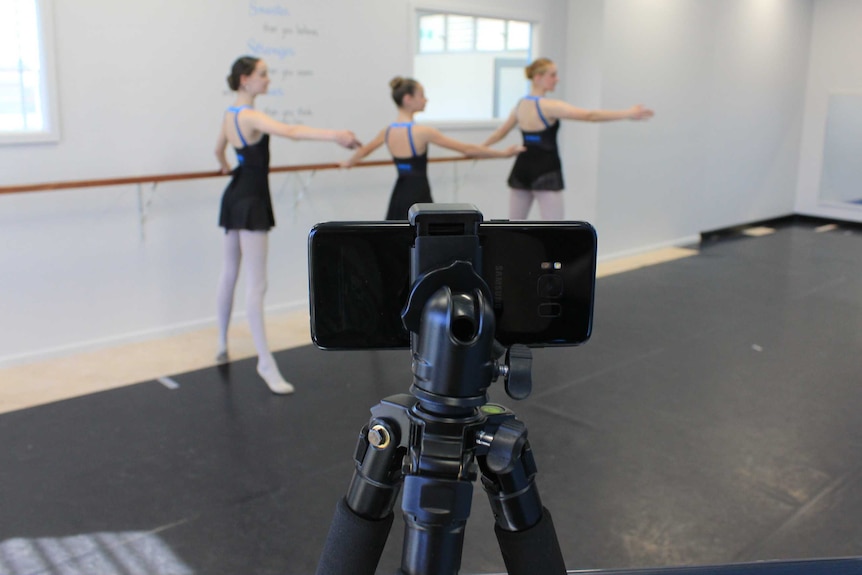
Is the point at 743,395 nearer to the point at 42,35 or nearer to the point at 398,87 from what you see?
the point at 398,87

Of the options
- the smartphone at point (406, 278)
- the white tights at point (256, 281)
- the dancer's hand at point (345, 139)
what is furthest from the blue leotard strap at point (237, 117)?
the smartphone at point (406, 278)

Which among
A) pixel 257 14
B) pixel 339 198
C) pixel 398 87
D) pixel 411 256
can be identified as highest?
pixel 257 14

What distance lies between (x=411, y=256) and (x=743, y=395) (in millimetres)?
3055

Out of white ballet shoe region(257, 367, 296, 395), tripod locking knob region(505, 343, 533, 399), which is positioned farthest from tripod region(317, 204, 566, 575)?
white ballet shoe region(257, 367, 296, 395)

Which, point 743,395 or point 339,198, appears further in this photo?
point 339,198

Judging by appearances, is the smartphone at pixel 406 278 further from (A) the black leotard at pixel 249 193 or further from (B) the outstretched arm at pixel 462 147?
(B) the outstretched arm at pixel 462 147

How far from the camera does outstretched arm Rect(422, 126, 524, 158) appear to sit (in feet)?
13.6

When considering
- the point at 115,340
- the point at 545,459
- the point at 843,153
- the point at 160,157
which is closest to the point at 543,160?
→ the point at 160,157

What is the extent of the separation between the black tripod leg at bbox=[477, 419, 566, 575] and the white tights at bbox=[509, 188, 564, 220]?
13.0 feet

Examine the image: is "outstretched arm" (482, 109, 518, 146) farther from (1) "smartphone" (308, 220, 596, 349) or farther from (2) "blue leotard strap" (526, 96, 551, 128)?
(1) "smartphone" (308, 220, 596, 349)

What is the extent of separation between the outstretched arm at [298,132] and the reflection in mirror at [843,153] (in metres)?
6.65

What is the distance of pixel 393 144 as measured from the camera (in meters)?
4.18

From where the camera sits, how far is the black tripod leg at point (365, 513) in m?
→ 0.94

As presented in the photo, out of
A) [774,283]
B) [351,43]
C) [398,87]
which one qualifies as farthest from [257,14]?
[774,283]
